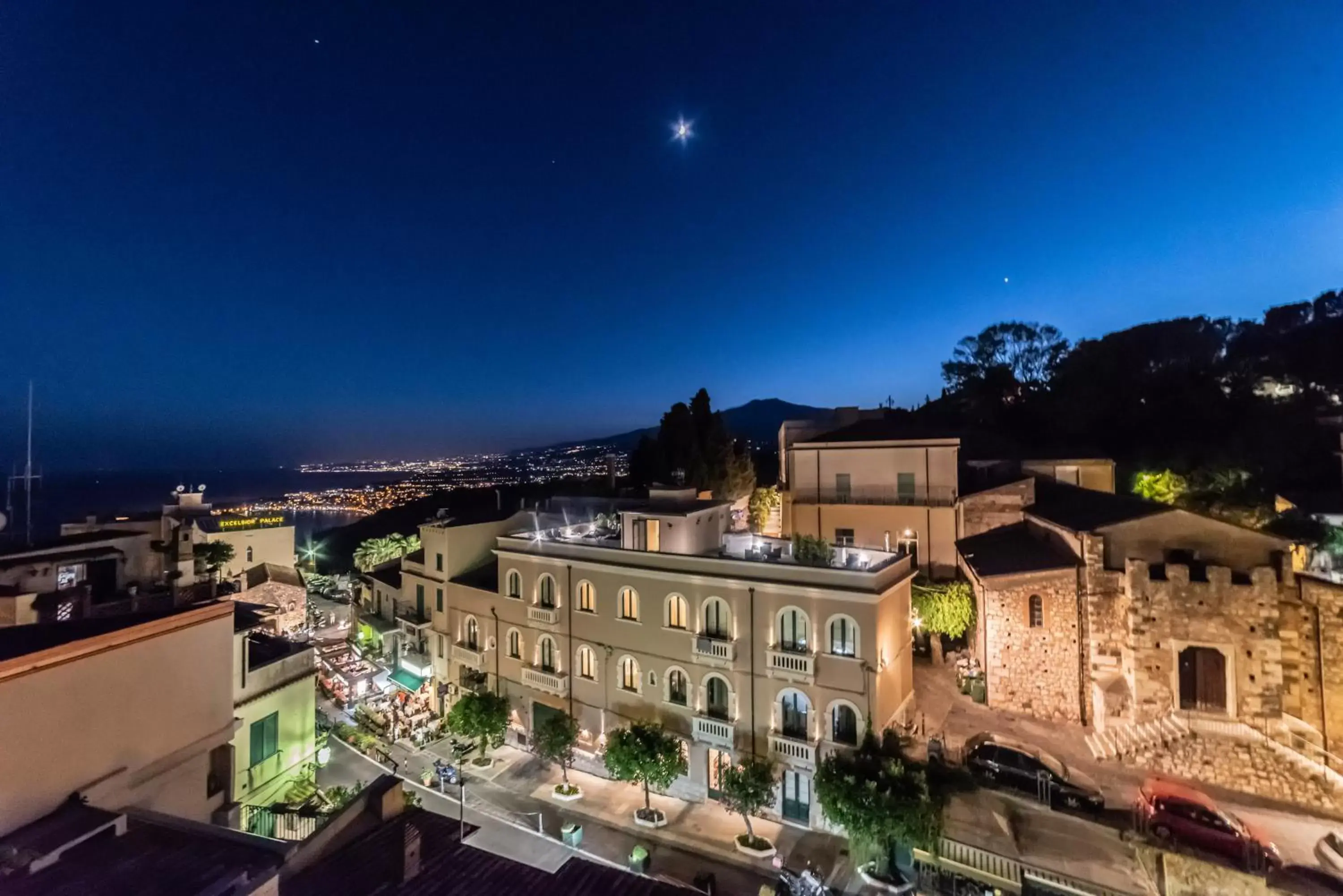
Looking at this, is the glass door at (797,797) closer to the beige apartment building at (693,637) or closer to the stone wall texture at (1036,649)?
the beige apartment building at (693,637)

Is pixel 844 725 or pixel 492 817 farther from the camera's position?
pixel 492 817

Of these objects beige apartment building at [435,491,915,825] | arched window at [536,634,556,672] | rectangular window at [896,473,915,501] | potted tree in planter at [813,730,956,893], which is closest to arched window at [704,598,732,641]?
beige apartment building at [435,491,915,825]

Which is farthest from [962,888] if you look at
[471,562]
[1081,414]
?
[1081,414]

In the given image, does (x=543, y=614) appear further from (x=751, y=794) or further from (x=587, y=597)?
(x=751, y=794)

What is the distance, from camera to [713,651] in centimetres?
2003

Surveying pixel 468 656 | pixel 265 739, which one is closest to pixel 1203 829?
pixel 265 739

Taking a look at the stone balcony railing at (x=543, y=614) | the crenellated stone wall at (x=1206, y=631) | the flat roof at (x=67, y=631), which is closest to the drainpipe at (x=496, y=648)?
the stone balcony railing at (x=543, y=614)

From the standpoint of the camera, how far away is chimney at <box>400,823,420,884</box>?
809 cm

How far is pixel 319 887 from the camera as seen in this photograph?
25.4 ft

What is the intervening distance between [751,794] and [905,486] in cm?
1680

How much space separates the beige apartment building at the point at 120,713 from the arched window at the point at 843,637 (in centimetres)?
1630

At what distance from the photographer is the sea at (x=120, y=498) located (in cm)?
3344

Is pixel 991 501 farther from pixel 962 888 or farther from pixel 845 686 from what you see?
pixel 962 888

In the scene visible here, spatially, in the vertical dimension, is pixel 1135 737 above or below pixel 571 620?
below
